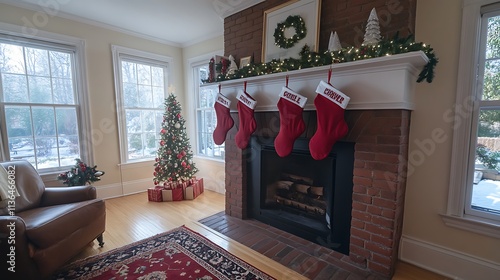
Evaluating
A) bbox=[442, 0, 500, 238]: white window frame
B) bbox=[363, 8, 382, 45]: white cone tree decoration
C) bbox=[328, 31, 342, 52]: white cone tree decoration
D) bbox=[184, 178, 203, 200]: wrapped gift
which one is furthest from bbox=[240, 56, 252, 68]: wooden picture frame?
bbox=[184, 178, 203, 200]: wrapped gift

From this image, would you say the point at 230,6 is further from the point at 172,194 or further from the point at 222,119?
the point at 172,194

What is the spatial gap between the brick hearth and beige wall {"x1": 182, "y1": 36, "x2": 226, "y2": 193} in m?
2.27

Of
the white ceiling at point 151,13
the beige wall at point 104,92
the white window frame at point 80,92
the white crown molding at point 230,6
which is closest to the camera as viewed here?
the white crown molding at point 230,6

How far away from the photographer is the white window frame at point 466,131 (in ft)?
5.24

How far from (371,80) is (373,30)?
0.37 m

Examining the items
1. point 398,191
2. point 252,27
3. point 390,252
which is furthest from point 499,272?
point 252,27

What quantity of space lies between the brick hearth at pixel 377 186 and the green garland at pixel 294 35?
884 mm

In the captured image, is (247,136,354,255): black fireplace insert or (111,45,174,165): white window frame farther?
(111,45,174,165): white window frame

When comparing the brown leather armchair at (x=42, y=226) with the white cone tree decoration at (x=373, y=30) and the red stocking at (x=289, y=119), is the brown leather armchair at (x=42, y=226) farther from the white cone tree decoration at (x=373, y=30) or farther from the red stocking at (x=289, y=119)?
the white cone tree decoration at (x=373, y=30)

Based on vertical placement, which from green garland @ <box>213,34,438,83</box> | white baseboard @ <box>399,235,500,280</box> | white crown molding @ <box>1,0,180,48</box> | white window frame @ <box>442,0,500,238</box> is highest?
white crown molding @ <box>1,0,180,48</box>

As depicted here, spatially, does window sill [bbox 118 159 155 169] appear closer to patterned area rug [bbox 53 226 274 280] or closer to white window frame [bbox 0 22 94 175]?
white window frame [bbox 0 22 94 175]

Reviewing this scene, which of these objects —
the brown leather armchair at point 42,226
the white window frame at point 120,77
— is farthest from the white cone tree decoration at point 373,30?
the white window frame at point 120,77

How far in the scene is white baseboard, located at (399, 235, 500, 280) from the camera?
1642 mm

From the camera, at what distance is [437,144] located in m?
1.78
